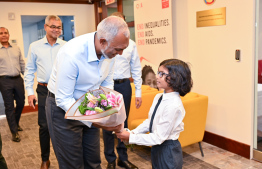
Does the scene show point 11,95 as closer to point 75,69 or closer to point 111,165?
point 111,165

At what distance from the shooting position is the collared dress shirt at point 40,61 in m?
3.40

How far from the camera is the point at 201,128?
3797mm

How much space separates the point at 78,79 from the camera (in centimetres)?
200

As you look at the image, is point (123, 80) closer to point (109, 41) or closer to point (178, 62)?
point (178, 62)

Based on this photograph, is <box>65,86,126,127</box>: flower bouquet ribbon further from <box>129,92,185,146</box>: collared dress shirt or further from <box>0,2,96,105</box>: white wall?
<box>0,2,96,105</box>: white wall

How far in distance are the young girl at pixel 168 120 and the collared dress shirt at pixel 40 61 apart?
5.60 feet

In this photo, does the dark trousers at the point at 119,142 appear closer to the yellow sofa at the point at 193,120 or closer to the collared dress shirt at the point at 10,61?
the yellow sofa at the point at 193,120

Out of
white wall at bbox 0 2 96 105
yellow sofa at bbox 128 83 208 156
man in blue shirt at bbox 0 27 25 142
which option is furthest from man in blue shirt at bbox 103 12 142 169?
white wall at bbox 0 2 96 105

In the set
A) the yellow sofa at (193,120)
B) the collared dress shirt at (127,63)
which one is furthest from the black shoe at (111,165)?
the collared dress shirt at (127,63)

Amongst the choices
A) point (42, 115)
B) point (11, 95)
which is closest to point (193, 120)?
point (42, 115)

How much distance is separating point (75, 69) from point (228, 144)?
290cm

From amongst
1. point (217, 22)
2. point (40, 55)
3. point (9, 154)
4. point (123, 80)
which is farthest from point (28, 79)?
point (217, 22)

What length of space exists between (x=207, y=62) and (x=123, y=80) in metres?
1.41

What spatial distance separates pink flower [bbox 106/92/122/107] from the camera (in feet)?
5.87
